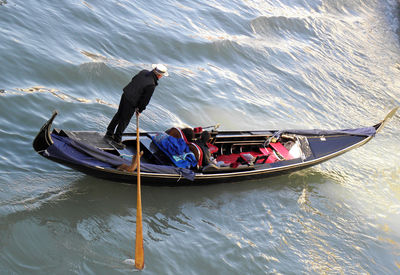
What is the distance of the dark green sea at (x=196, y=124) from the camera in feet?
19.9

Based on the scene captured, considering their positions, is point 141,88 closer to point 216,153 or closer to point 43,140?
point 43,140

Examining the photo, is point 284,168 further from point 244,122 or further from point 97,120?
point 97,120

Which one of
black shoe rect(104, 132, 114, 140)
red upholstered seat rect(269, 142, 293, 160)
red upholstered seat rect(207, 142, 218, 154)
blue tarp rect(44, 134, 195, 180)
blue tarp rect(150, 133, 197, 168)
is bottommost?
blue tarp rect(44, 134, 195, 180)

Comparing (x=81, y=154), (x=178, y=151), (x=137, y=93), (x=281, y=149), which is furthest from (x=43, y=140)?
(x=281, y=149)

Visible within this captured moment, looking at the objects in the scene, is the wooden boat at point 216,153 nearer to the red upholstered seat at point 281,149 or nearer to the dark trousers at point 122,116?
the red upholstered seat at point 281,149

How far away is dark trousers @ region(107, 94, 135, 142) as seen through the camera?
691 centimetres

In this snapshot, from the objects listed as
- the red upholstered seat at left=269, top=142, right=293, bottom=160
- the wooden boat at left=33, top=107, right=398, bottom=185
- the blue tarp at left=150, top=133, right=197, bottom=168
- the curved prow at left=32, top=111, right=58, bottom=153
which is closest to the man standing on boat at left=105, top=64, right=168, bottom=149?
the wooden boat at left=33, top=107, right=398, bottom=185

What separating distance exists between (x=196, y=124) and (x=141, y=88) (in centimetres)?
331

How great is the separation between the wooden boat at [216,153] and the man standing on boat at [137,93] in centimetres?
36

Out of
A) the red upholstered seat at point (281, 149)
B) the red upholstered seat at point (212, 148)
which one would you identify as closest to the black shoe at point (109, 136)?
the red upholstered seat at point (212, 148)

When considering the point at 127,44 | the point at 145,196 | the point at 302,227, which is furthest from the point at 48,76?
the point at 302,227

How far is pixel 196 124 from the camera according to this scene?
32.5ft

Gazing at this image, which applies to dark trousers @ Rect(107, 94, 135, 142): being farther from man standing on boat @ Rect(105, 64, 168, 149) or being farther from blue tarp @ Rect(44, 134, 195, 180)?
blue tarp @ Rect(44, 134, 195, 180)

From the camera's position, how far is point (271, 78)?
13.3 m
